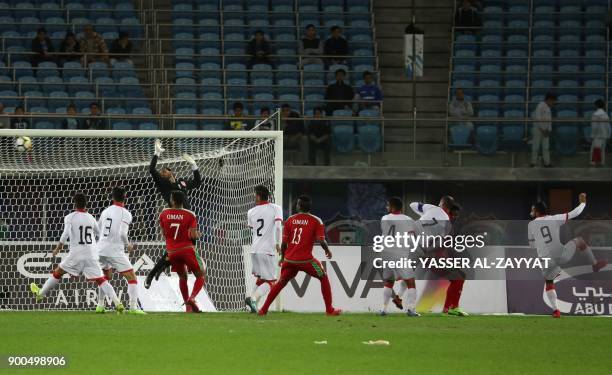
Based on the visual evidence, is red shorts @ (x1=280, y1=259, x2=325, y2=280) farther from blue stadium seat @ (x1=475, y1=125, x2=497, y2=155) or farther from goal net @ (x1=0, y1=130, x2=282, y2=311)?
blue stadium seat @ (x1=475, y1=125, x2=497, y2=155)

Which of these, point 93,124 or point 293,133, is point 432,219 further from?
point 93,124

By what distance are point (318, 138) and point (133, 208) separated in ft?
15.2

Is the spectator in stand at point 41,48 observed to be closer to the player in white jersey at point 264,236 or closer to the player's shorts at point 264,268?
the player in white jersey at point 264,236

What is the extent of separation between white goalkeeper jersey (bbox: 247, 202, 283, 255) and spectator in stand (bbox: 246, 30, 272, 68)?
10557 mm

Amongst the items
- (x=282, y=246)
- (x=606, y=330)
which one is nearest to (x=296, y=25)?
(x=282, y=246)

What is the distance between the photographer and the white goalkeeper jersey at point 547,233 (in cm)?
1961

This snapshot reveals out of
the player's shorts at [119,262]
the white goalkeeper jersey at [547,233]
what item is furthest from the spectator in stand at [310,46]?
the player's shorts at [119,262]

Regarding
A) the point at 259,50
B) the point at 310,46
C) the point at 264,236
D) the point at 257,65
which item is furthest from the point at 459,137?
the point at 264,236

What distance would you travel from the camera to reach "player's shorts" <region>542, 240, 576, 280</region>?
19.2 m

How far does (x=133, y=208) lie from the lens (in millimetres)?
22469

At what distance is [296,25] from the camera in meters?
29.9

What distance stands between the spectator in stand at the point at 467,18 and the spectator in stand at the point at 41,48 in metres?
9.84

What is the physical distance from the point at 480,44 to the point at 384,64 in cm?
244

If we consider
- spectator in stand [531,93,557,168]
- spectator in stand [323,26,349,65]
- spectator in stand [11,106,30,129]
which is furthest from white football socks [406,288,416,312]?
spectator in stand [323,26,349,65]
